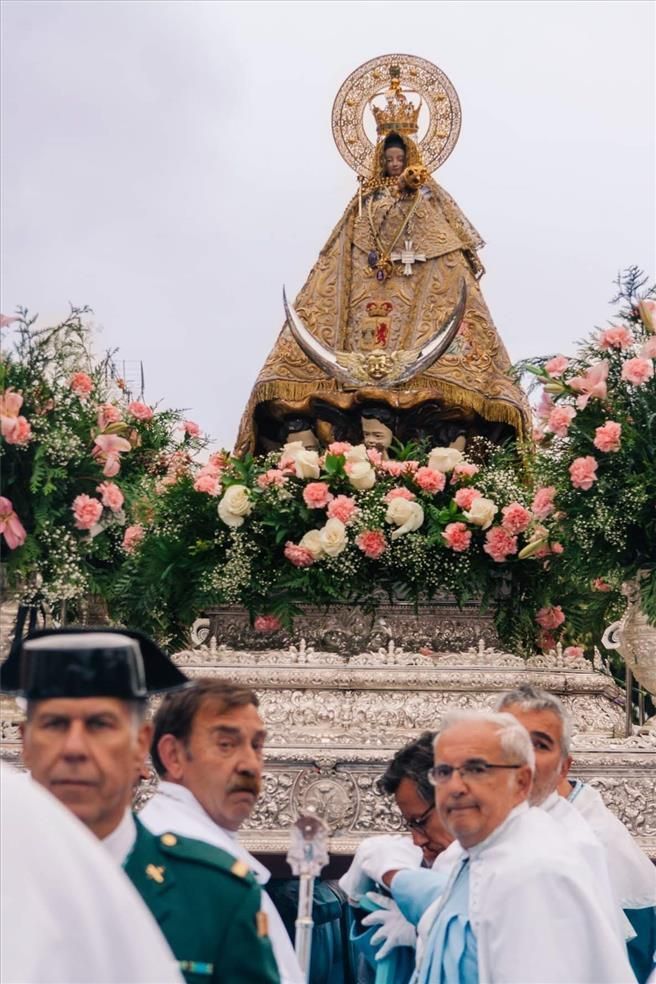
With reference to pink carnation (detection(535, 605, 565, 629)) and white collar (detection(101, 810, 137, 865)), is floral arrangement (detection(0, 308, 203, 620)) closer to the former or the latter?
pink carnation (detection(535, 605, 565, 629))

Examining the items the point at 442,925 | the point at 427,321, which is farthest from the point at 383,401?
the point at 442,925

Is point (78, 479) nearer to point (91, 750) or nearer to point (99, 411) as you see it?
point (99, 411)

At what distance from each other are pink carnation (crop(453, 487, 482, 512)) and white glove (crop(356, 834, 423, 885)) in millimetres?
3123

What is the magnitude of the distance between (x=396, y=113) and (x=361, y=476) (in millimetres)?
3670

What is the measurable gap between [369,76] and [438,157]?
81 centimetres

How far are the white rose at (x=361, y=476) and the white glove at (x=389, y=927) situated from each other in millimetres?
3469

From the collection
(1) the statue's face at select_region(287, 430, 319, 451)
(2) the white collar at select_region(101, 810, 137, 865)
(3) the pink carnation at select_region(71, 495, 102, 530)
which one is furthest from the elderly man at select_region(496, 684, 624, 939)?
(1) the statue's face at select_region(287, 430, 319, 451)

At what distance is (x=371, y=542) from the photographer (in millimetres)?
7422

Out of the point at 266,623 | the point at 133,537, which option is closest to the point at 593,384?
the point at 266,623

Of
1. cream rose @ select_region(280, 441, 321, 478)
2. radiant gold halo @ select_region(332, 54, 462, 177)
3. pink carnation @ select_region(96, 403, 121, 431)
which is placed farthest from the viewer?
radiant gold halo @ select_region(332, 54, 462, 177)

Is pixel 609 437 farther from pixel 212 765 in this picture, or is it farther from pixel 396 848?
pixel 212 765

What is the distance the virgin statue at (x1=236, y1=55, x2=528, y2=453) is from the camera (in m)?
9.02

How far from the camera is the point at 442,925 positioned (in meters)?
3.43

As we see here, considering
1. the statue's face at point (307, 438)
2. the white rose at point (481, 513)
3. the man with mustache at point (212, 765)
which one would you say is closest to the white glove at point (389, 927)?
the man with mustache at point (212, 765)
